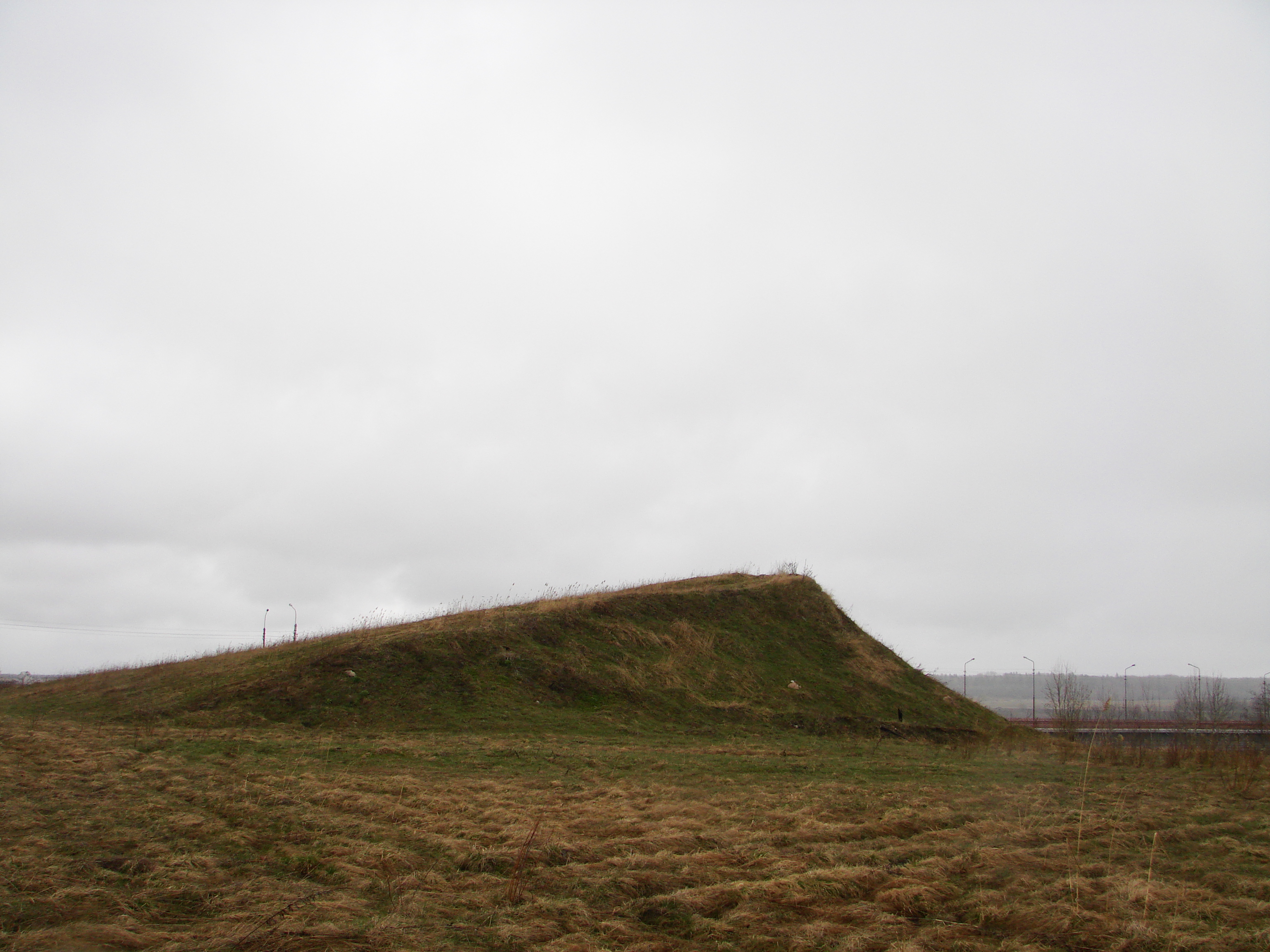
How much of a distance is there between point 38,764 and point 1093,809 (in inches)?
724

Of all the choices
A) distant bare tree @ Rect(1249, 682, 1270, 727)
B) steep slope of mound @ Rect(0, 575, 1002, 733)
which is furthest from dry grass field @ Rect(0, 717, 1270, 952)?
distant bare tree @ Rect(1249, 682, 1270, 727)

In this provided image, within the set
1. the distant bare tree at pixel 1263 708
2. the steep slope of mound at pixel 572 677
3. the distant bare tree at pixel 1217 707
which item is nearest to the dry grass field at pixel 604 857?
the steep slope of mound at pixel 572 677

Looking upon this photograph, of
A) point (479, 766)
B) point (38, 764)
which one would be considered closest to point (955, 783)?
point (479, 766)

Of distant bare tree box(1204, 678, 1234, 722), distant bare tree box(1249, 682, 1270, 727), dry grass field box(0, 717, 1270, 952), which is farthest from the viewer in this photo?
distant bare tree box(1249, 682, 1270, 727)

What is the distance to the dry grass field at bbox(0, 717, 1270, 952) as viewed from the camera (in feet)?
21.5

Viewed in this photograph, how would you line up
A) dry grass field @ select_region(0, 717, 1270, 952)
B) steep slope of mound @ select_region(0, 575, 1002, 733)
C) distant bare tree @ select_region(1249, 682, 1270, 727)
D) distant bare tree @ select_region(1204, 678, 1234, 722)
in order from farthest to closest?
distant bare tree @ select_region(1249, 682, 1270, 727), distant bare tree @ select_region(1204, 678, 1234, 722), steep slope of mound @ select_region(0, 575, 1002, 733), dry grass field @ select_region(0, 717, 1270, 952)

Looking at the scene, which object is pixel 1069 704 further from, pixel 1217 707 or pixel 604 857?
pixel 604 857

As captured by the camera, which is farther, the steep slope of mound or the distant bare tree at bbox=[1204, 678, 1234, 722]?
the distant bare tree at bbox=[1204, 678, 1234, 722]

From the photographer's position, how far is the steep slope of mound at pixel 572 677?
76.0ft

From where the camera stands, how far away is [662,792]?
13188 millimetres

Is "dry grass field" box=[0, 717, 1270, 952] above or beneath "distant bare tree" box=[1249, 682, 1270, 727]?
above

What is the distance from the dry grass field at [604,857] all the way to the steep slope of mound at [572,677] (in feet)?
22.6

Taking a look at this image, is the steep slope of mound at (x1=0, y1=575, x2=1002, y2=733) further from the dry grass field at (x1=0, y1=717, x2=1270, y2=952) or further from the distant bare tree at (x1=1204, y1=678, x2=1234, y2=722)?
the distant bare tree at (x1=1204, y1=678, x2=1234, y2=722)

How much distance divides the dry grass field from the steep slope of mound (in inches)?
271
